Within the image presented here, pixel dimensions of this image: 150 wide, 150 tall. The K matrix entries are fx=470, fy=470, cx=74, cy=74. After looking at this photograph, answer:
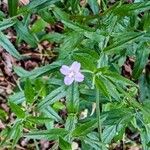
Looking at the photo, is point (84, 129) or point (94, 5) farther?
point (94, 5)

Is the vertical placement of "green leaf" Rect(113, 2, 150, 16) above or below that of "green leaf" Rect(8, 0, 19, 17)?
below

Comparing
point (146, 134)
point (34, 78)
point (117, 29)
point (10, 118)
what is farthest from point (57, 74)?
point (10, 118)

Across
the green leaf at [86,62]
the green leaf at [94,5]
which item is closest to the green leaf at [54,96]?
the green leaf at [86,62]

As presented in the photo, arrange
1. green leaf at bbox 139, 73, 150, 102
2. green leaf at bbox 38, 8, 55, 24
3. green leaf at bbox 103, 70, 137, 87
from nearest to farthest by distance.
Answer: green leaf at bbox 103, 70, 137, 87 → green leaf at bbox 38, 8, 55, 24 → green leaf at bbox 139, 73, 150, 102

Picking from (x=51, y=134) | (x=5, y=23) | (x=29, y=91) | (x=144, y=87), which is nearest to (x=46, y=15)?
(x=5, y=23)

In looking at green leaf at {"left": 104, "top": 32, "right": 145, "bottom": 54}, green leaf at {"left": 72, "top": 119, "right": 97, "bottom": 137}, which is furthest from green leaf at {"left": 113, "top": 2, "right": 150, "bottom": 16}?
green leaf at {"left": 72, "top": 119, "right": 97, "bottom": 137}

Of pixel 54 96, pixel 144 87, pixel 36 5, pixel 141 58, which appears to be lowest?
pixel 144 87

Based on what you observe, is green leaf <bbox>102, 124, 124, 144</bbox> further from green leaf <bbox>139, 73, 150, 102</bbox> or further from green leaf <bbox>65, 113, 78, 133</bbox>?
green leaf <bbox>139, 73, 150, 102</bbox>

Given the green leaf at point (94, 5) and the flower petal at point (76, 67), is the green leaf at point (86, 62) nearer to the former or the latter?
the flower petal at point (76, 67)

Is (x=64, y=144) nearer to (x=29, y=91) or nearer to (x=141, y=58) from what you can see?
(x=29, y=91)

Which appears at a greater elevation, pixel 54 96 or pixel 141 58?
pixel 54 96
